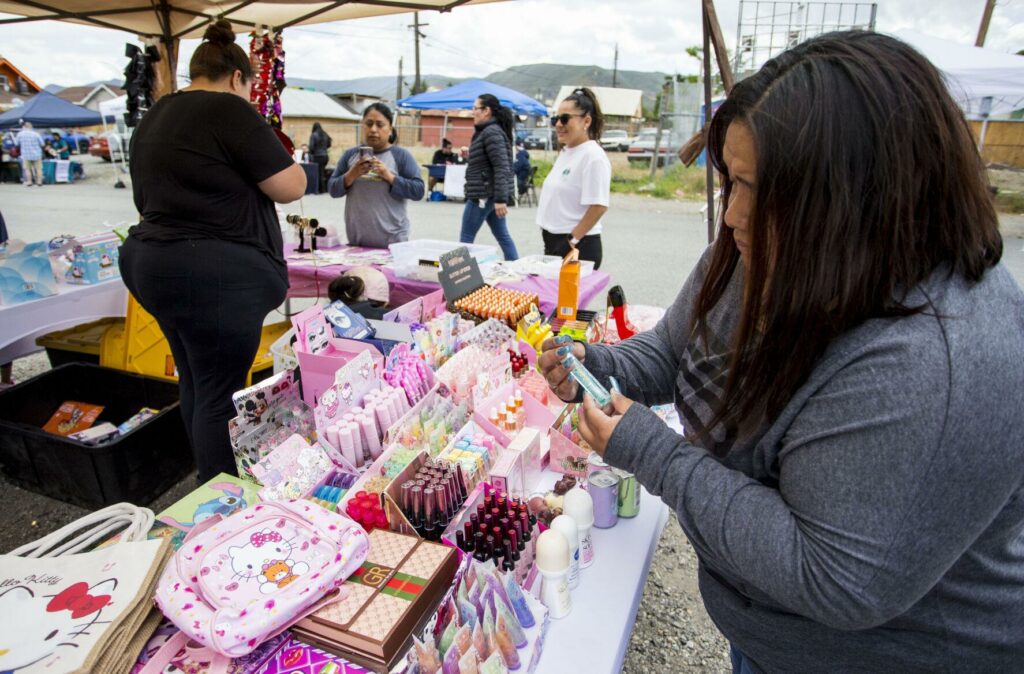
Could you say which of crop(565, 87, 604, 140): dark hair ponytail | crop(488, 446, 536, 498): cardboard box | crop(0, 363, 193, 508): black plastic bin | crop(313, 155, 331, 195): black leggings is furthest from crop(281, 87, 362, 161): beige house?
crop(488, 446, 536, 498): cardboard box

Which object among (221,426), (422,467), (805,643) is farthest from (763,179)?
(221,426)

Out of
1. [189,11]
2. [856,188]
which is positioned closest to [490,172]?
[189,11]

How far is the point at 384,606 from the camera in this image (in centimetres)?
95

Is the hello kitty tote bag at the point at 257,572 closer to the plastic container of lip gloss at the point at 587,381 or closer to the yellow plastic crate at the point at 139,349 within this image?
the plastic container of lip gloss at the point at 587,381

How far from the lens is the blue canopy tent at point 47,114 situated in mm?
16505

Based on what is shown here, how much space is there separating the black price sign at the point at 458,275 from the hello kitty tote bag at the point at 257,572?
1585 mm

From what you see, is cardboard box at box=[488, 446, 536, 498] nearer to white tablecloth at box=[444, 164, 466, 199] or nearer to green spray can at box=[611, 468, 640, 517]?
green spray can at box=[611, 468, 640, 517]

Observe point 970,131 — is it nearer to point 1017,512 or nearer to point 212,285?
point 1017,512

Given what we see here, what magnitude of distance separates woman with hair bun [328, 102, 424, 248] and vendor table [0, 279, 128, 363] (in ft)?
4.46

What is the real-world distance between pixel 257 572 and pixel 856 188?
1.01 metres

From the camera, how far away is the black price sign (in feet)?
8.49

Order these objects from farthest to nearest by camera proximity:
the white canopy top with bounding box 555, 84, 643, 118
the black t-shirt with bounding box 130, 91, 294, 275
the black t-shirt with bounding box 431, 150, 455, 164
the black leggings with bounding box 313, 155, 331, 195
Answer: the white canopy top with bounding box 555, 84, 643, 118, the black t-shirt with bounding box 431, 150, 455, 164, the black leggings with bounding box 313, 155, 331, 195, the black t-shirt with bounding box 130, 91, 294, 275

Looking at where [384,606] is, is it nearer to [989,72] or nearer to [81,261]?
[81,261]

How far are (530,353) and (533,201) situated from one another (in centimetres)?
1086
